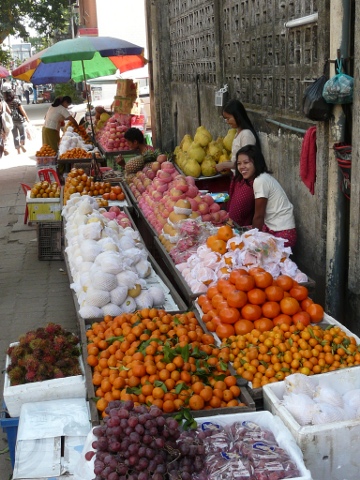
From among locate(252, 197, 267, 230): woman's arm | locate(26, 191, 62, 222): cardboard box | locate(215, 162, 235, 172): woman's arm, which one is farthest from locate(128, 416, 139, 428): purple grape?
locate(26, 191, 62, 222): cardboard box

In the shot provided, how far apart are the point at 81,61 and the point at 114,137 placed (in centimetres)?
188

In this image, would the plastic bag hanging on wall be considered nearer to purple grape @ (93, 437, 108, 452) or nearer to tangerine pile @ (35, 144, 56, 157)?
purple grape @ (93, 437, 108, 452)

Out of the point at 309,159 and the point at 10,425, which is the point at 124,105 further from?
the point at 10,425

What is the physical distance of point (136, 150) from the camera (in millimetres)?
11047

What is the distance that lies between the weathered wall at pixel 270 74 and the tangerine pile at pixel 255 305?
3.63ft

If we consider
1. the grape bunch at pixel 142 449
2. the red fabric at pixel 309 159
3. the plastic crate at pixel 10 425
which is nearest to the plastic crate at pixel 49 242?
the red fabric at pixel 309 159

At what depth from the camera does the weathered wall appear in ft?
16.8

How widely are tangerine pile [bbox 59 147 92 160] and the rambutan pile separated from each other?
7.54 meters

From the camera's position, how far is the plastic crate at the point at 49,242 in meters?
8.18

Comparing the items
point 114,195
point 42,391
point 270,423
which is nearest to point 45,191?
point 114,195

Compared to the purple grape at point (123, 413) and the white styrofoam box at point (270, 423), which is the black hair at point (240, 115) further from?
the purple grape at point (123, 413)

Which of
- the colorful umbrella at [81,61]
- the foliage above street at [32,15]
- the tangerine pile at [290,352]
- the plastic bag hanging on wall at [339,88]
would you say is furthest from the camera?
the foliage above street at [32,15]

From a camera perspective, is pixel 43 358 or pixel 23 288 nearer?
pixel 43 358

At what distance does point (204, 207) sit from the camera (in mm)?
6211
